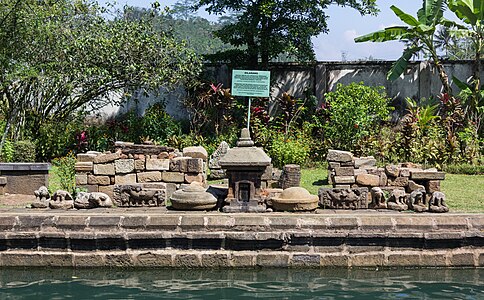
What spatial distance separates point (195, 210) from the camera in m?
9.78

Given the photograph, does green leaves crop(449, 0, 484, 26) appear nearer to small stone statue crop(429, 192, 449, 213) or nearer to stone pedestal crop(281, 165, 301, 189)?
stone pedestal crop(281, 165, 301, 189)

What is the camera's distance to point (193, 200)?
971 centimetres

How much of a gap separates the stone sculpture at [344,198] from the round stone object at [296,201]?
14.7 inches

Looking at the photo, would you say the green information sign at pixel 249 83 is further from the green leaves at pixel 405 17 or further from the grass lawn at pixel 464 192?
the green leaves at pixel 405 17

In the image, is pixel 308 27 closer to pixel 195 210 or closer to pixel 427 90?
pixel 427 90

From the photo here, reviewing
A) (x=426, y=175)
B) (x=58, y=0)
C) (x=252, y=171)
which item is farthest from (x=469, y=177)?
(x=58, y=0)

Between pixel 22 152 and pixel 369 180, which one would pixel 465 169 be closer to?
pixel 369 180

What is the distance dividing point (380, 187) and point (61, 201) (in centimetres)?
533

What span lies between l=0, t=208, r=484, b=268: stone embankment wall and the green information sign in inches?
150

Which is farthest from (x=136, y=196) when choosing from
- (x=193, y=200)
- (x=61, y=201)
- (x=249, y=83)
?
(x=249, y=83)

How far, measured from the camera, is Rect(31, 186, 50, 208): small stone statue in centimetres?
997

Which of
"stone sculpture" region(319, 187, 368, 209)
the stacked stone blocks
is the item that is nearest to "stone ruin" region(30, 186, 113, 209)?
"stone sculpture" region(319, 187, 368, 209)

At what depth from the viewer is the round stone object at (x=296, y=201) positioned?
9.61m

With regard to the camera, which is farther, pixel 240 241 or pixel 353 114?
pixel 353 114
